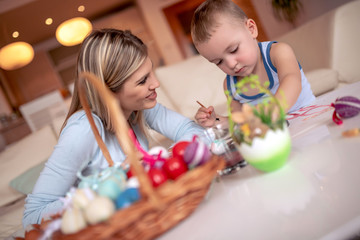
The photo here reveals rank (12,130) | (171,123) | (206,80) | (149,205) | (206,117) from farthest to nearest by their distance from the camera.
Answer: (12,130) < (206,80) < (171,123) < (206,117) < (149,205)

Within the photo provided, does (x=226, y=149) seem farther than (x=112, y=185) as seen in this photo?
Yes

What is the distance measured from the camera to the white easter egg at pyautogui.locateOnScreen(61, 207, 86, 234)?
52cm

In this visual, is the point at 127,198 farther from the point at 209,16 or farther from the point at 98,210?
the point at 209,16

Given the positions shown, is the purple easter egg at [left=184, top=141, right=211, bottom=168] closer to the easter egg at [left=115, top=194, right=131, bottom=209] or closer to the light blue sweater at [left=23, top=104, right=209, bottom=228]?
the easter egg at [left=115, top=194, right=131, bottom=209]

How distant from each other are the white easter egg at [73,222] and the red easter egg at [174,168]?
18 centimetres

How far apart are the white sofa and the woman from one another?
1.28 m

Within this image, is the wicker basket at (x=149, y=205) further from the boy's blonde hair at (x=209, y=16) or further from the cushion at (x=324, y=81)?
the cushion at (x=324, y=81)

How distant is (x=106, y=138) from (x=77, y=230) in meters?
0.65

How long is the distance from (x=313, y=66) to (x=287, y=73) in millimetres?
1621

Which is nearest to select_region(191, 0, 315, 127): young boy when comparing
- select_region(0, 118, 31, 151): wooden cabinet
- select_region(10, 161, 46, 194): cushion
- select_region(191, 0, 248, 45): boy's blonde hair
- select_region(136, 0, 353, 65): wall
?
select_region(191, 0, 248, 45): boy's blonde hair

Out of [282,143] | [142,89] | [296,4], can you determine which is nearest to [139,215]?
[282,143]

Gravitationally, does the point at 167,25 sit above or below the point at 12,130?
above

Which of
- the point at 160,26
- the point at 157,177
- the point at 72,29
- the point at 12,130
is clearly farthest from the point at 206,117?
the point at 160,26

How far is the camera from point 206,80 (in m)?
2.72
